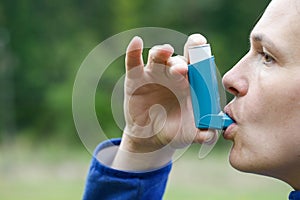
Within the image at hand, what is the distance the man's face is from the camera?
1.23 meters

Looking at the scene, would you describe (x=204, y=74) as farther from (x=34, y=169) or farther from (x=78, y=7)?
(x=78, y=7)

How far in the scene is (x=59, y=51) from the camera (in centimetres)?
892

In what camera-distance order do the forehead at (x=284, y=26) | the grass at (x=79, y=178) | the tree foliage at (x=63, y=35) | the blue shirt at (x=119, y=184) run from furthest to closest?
1. the tree foliage at (x=63, y=35)
2. the grass at (x=79, y=178)
3. the blue shirt at (x=119, y=184)
4. the forehead at (x=284, y=26)

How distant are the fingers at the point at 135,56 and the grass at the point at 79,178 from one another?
312 centimetres

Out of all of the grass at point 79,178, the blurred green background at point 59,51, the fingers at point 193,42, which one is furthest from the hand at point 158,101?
the blurred green background at point 59,51

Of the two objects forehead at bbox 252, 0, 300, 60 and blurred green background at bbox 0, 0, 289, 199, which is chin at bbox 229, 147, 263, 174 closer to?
forehead at bbox 252, 0, 300, 60

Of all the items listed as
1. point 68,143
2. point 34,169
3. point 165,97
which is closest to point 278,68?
point 165,97

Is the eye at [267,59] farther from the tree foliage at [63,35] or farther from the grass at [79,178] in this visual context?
the tree foliage at [63,35]

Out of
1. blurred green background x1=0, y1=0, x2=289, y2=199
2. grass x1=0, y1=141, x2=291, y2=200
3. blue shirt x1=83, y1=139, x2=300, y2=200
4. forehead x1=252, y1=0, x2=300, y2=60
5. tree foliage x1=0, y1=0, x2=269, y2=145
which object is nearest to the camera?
forehead x1=252, y1=0, x2=300, y2=60

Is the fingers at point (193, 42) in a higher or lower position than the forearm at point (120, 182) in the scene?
higher

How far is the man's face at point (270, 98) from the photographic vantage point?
1229 millimetres

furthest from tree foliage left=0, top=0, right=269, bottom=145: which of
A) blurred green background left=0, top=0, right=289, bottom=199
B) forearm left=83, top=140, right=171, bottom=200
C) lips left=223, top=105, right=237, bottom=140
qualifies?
lips left=223, top=105, right=237, bottom=140

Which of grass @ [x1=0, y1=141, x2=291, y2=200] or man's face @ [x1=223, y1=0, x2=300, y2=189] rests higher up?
man's face @ [x1=223, y1=0, x2=300, y2=189]

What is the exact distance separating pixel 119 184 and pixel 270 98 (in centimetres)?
41
